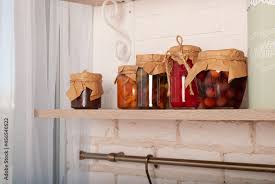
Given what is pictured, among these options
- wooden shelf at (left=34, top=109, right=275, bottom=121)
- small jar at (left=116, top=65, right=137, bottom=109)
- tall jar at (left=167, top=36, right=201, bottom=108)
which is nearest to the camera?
wooden shelf at (left=34, top=109, right=275, bottom=121)

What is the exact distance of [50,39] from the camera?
3.62 feet

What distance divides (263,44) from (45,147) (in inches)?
26.6

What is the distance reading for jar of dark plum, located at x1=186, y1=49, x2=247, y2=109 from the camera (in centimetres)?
79

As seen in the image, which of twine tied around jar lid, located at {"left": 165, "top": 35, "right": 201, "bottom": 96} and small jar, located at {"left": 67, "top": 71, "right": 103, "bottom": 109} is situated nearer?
twine tied around jar lid, located at {"left": 165, "top": 35, "right": 201, "bottom": 96}

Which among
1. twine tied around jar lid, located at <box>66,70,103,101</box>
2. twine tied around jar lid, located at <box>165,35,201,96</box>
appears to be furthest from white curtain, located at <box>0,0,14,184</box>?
twine tied around jar lid, located at <box>165,35,201,96</box>

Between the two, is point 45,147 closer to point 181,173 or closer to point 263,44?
point 181,173

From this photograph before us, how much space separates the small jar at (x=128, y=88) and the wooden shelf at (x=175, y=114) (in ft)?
0.28

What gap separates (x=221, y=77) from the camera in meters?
0.79

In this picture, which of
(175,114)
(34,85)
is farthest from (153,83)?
(34,85)

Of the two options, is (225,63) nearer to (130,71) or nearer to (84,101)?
(130,71)

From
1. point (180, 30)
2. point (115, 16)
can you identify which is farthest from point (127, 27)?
point (180, 30)

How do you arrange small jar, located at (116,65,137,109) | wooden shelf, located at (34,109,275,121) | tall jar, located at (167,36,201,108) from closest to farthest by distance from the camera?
wooden shelf, located at (34,109,275,121), tall jar, located at (167,36,201,108), small jar, located at (116,65,137,109)

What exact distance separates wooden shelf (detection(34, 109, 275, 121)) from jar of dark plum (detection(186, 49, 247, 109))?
0.17 feet

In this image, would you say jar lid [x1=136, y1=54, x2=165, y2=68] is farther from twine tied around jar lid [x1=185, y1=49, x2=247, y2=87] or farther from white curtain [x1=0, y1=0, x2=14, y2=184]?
white curtain [x1=0, y1=0, x2=14, y2=184]
